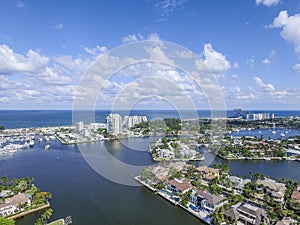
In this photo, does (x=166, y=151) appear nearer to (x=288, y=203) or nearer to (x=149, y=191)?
(x=149, y=191)

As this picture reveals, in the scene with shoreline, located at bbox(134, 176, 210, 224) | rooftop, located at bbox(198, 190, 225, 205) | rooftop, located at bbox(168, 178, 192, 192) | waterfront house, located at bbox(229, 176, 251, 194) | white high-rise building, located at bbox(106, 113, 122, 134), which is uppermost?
white high-rise building, located at bbox(106, 113, 122, 134)

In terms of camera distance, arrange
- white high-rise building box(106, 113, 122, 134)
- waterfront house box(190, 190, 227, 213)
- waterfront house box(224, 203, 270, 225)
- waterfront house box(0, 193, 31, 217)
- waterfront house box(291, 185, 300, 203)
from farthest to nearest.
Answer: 1. white high-rise building box(106, 113, 122, 134)
2. waterfront house box(291, 185, 300, 203)
3. waterfront house box(190, 190, 227, 213)
4. waterfront house box(0, 193, 31, 217)
5. waterfront house box(224, 203, 270, 225)

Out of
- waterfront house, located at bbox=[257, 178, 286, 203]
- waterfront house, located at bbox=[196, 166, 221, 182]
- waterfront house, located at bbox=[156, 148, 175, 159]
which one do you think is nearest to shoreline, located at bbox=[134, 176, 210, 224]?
waterfront house, located at bbox=[196, 166, 221, 182]

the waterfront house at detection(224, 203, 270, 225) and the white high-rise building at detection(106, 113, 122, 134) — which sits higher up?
the white high-rise building at detection(106, 113, 122, 134)

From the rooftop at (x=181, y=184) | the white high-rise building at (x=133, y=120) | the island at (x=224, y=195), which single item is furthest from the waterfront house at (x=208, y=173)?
the white high-rise building at (x=133, y=120)

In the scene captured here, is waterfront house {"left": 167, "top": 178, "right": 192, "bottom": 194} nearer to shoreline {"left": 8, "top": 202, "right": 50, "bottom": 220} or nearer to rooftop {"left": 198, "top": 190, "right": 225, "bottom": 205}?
rooftop {"left": 198, "top": 190, "right": 225, "bottom": 205}

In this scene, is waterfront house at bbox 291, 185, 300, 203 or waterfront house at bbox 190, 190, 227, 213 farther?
waterfront house at bbox 291, 185, 300, 203
